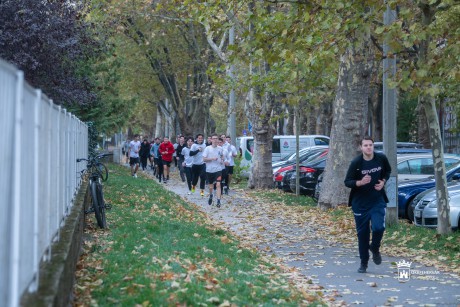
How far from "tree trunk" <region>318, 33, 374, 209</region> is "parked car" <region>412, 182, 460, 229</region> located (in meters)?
4.23

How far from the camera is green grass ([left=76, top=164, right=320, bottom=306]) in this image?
760 centimetres

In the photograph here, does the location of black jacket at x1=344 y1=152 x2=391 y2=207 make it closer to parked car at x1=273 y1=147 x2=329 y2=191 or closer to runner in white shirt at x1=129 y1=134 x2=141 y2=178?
parked car at x1=273 y1=147 x2=329 y2=191

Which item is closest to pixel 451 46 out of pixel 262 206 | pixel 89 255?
pixel 89 255

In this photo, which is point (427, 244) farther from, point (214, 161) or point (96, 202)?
point (214, 161)

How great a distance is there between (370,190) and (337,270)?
1.20 meters

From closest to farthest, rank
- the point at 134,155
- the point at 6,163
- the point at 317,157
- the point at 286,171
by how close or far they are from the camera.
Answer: the point at 6,163 → the point at 317,157 → the point at 286,171 → the point at 134,155

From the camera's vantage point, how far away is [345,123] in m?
19.9

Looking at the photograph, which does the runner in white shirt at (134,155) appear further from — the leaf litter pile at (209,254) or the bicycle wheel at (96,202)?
the bicycle wheel at (96,202)

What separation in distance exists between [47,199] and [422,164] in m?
15.4

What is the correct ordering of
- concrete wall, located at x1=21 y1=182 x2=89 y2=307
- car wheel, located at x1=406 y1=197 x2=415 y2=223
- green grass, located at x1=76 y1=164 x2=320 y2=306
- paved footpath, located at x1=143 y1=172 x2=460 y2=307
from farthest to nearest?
1. car wheel, located at x1=406 y1=197 x2=415 y2=223
2. paved footpath, located at x1=143 y1=172 x2=460 y2=307
3. green grass, located at x1=76 y1=164 x2=320 y2=306
4. concrete wall, located at x1=21 y1=182 x2=89 y2=307

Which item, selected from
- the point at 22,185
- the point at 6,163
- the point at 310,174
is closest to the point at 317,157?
the point at 310,174

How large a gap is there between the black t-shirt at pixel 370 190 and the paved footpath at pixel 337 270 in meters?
0.90

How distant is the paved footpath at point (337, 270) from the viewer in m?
8.98

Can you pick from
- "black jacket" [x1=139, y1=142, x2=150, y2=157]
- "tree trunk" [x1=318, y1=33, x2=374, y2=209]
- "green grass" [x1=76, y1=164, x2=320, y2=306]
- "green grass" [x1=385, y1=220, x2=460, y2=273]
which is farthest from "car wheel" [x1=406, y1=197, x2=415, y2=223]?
"black jacket" [x1=139, y1=142, x2=150, y2=157]
